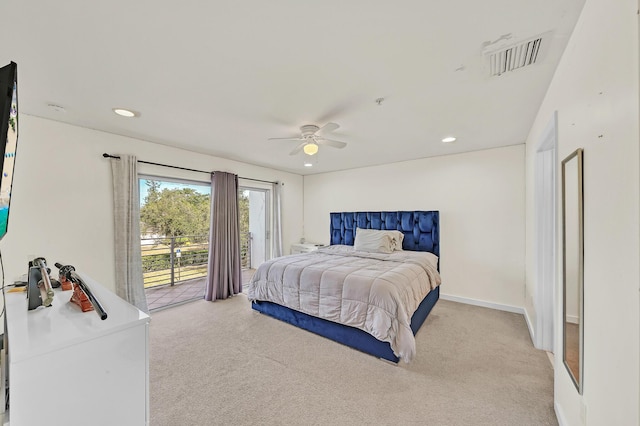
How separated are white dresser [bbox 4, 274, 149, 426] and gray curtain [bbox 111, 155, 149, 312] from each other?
2.25m

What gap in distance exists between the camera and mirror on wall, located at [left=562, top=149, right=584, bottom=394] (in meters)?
1.27

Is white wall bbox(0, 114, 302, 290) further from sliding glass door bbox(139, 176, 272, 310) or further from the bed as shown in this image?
the bed

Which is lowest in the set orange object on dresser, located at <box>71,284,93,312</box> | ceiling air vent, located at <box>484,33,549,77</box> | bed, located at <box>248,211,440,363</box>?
bed, located at <box>248,211,440,363</box>

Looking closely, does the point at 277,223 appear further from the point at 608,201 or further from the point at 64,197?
the point at 608,201

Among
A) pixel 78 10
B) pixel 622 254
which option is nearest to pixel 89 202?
pixel 78 10

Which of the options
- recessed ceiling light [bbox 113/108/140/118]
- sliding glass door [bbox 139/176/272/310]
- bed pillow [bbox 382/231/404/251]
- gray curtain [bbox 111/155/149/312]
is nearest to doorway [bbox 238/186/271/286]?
sliding glass door [bbox 139/176/272/310]

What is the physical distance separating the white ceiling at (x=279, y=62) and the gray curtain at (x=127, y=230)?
1.72 ft

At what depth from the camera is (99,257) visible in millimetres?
2902

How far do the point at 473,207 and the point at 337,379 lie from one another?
321 centimetres

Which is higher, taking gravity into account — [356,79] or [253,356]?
[356,79]

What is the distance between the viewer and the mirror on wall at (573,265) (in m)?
1.27

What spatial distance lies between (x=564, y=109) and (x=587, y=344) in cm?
138

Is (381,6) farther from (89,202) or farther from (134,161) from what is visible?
(89,202)

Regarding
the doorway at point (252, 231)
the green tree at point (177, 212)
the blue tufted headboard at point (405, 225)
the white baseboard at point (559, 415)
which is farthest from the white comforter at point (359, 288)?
the doorway at point (252, 231)
